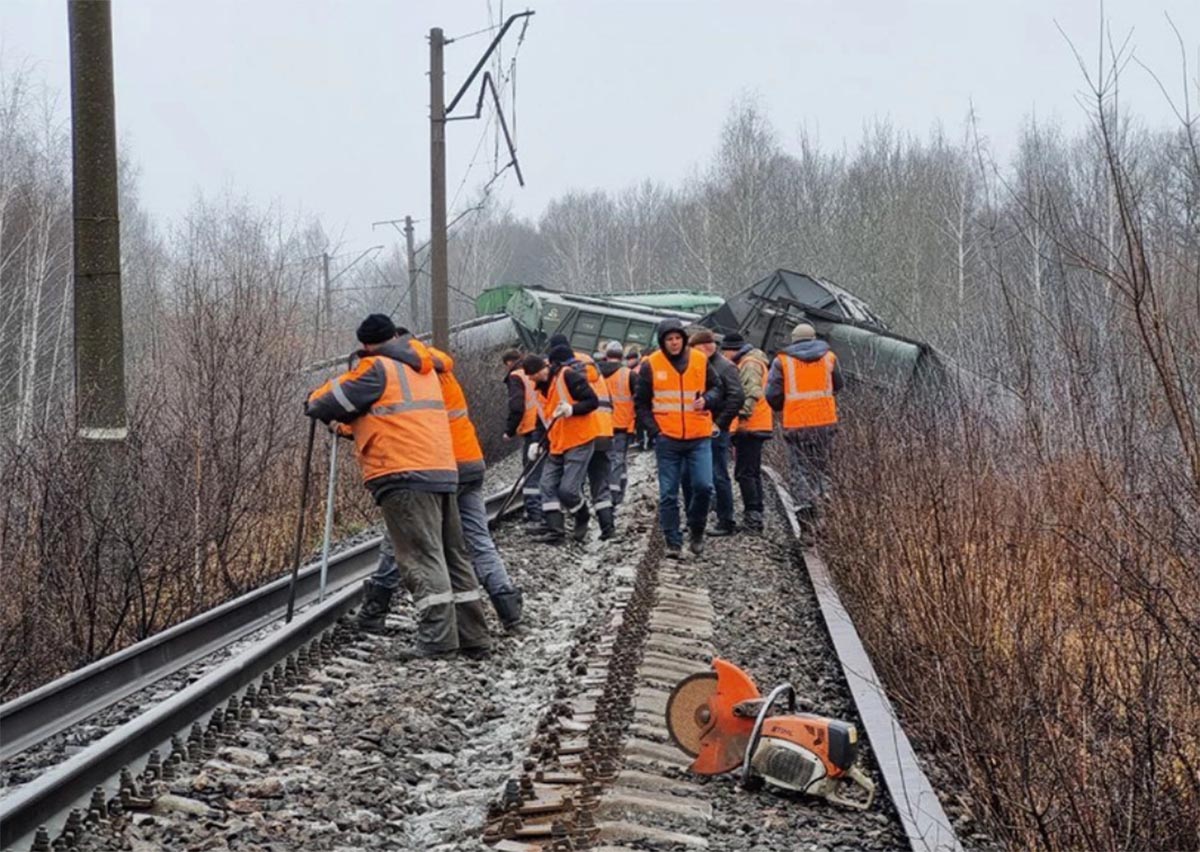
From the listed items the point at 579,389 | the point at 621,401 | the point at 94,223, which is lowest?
the point at 621,401

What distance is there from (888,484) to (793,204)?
60824mm

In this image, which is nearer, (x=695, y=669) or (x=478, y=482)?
(x=695, y=669)

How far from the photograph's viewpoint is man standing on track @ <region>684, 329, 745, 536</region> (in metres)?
10.7

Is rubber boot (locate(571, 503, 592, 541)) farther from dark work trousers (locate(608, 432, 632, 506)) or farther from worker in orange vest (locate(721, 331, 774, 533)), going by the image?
dark work trousers (locate(608, 432, 632, 506))

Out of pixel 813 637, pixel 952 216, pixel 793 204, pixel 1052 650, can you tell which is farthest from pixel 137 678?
pixel 793 204

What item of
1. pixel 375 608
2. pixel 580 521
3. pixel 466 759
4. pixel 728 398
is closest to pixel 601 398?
pixel 580 521

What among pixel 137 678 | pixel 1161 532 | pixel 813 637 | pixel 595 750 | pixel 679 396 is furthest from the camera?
pixel 679 396

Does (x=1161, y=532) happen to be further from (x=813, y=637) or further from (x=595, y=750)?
(x=813, y=637)

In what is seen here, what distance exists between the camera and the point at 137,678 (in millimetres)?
6602

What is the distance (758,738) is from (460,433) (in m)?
3.67

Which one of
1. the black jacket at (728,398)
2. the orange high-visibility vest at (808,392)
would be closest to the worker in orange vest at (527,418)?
the black jacket at (728,398)

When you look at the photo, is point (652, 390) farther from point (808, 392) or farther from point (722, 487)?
point (722, 487)

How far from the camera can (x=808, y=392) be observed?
1145 cm

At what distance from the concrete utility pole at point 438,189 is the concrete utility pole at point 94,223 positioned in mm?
10564
